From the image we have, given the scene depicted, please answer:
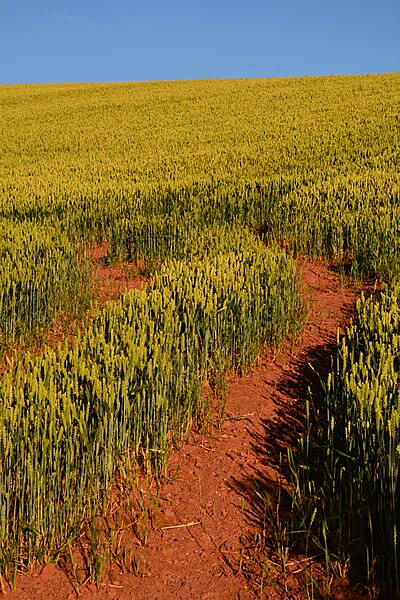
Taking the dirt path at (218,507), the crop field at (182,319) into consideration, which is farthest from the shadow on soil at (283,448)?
the crop field at (182,319)

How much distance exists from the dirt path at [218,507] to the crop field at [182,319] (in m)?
0.14

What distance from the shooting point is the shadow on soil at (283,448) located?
86.3 inches

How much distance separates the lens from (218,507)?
8.87 ft

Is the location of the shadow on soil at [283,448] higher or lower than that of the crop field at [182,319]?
lower

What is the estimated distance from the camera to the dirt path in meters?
2.19

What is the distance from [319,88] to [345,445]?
101 feet

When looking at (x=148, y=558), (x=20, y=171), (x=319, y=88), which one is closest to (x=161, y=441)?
(x=148, y=558)

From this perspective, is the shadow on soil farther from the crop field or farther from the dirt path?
the crop field

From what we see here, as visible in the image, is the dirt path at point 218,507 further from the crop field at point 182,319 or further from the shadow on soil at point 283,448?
the crop field at point 182,319

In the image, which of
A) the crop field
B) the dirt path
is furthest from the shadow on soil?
the crop field

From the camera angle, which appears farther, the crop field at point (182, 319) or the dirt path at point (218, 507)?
the crop field at point (182, 319)

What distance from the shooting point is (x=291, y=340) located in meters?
4.94

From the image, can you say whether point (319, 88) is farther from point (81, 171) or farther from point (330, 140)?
point (81, 171)

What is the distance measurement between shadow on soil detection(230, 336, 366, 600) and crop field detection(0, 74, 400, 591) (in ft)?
0.43
